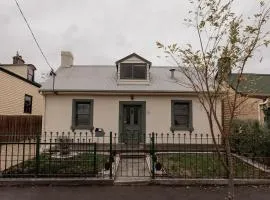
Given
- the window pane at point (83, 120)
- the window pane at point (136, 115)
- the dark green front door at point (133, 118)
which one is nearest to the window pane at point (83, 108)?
the window pane at point (83, 120)

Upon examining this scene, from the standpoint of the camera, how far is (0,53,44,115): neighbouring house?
16.7 metres

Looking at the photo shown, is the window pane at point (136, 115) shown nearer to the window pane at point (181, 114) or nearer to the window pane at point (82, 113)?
the window pane at point (181, 114)

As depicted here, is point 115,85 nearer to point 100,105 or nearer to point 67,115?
point 100,105

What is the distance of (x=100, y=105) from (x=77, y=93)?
4.54 ft

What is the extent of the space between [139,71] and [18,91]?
833 cm

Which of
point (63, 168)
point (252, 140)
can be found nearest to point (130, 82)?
point (252, 140)

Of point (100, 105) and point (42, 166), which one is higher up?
point (100, 105)

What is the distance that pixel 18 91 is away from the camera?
1872 cm

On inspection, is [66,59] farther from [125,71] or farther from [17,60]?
[17,60]

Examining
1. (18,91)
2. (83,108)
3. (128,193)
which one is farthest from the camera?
(18,91)

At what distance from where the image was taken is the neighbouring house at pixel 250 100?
525 centimetres

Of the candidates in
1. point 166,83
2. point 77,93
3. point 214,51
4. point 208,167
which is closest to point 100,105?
point 77,93

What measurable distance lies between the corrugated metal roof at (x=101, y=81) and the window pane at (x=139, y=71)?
602 mm

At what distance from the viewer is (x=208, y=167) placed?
9898mm
